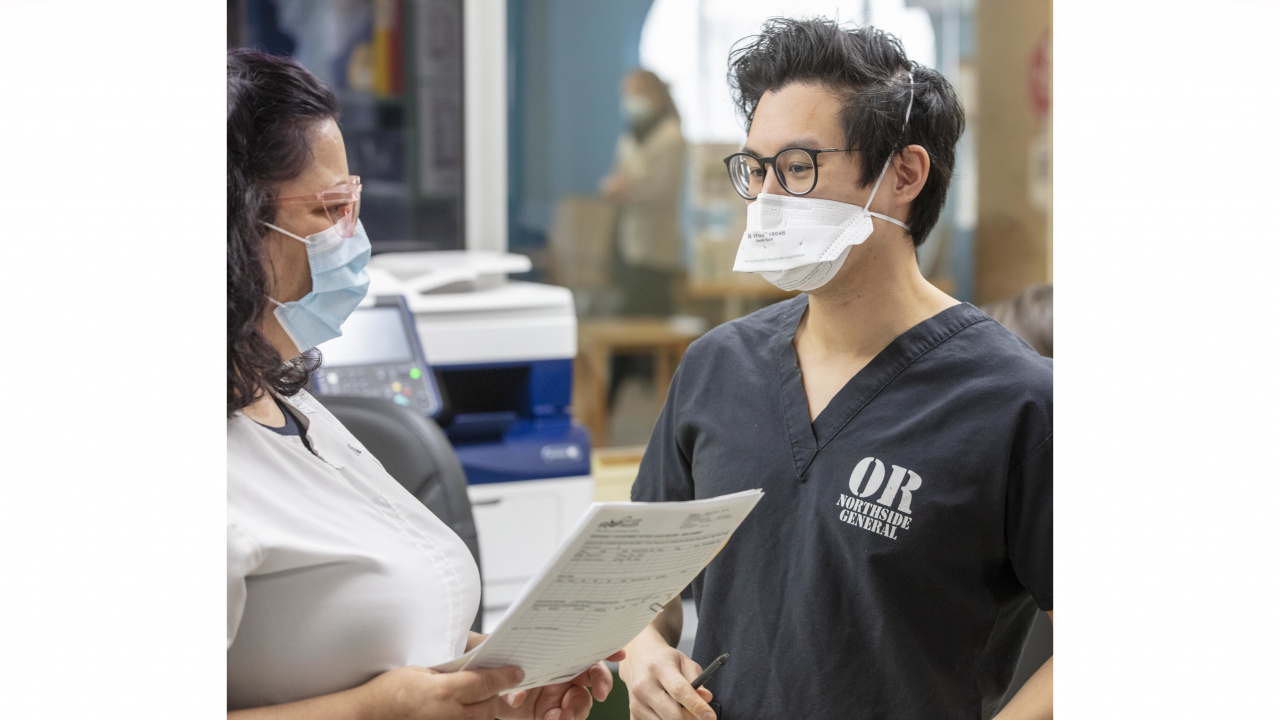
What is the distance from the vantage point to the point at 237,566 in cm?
79

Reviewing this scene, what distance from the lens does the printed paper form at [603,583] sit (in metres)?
0.82

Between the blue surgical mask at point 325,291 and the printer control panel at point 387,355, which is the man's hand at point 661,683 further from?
the printer control panel at point 387,355

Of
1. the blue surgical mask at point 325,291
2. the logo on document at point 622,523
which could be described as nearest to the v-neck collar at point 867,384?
the logo on document at point 622,523

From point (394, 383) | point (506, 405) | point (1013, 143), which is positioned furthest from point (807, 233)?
point (1013, 143)

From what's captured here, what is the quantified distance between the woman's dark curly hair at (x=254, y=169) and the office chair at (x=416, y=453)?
441 millimetres

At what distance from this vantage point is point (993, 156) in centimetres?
379

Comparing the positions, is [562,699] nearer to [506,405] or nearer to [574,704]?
[574,704]

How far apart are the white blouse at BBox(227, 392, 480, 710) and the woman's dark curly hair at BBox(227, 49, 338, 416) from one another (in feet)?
0.18

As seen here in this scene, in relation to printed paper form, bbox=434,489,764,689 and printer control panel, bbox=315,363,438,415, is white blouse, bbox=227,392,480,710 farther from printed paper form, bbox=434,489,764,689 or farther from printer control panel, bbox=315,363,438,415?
printer control panel, bbox=315,363,438,415

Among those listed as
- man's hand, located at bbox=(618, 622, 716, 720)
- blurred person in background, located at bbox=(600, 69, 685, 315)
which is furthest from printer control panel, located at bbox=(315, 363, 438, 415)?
blurred person in background, located at bbox=(600, 69, 685, 315)

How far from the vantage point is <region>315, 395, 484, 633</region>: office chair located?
52.5 inches
